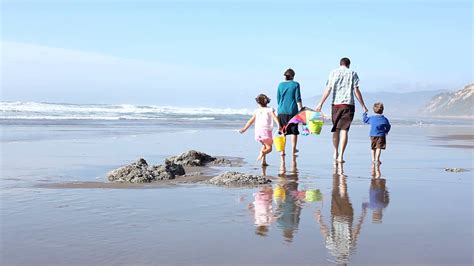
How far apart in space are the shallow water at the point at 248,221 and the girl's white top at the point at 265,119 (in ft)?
5.21

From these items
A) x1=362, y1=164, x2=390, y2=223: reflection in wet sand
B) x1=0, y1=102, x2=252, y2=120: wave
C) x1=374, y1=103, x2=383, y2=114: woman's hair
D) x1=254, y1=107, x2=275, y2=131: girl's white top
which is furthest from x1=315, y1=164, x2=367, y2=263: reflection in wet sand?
x1=0, y1=102, x2=252, y2=120: wave

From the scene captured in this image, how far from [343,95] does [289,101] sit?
1.09 m

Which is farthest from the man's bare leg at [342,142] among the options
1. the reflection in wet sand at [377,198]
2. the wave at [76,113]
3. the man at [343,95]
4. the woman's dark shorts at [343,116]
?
the wave at [76,113]

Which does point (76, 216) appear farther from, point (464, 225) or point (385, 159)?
point (385, 159)

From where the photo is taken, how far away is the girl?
8.92 meters

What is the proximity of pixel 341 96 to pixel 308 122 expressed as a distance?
0.93 metres

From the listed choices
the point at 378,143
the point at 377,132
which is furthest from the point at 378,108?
the point at 378,143

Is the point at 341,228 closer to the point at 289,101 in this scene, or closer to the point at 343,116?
the point at 343,116

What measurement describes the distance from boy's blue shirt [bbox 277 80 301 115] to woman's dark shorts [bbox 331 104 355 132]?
0.85 m

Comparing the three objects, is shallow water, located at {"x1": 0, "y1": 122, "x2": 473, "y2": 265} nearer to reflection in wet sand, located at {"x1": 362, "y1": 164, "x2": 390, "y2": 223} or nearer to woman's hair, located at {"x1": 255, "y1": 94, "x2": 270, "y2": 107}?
reflection in wet sand, located at {"x1": 362, "y1": 164, "x2": 390, "y2": 223}

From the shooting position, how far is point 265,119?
356 inches

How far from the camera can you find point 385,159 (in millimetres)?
9914

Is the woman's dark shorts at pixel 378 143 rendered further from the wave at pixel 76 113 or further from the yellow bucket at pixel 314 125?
the wave at pixel 76 113

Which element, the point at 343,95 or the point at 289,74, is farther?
the point at 289,74
